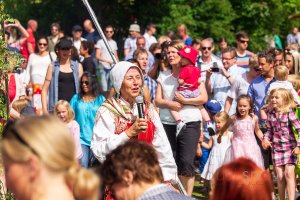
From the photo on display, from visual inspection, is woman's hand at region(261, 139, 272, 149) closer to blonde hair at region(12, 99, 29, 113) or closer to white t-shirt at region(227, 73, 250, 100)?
white t-shirt at region(227, 73, 250, 100)

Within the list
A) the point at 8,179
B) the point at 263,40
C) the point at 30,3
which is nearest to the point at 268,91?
the point at 8,179

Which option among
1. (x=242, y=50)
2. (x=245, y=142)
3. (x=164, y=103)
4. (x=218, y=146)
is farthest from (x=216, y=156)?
(x=242, y=50)

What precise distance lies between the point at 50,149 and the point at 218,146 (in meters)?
8.71

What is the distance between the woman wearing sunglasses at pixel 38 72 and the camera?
15.2m

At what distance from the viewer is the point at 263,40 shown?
31844mm

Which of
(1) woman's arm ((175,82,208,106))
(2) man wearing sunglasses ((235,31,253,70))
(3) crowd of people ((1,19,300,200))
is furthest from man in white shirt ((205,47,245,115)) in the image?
(1) woman's arm ((175,82,208,106))

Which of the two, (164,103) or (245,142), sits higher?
(164,103)

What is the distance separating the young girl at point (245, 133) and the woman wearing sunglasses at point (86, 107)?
1771mm

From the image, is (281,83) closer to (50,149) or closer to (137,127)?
(137,127)

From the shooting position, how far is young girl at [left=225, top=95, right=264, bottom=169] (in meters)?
11.3

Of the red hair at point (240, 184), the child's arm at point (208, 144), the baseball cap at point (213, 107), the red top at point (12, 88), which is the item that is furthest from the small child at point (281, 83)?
the red hair at point (240, 184)

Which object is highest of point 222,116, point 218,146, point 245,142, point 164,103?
point 164,103

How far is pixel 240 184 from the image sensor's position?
4.20 meters

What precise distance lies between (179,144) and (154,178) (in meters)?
5.91
